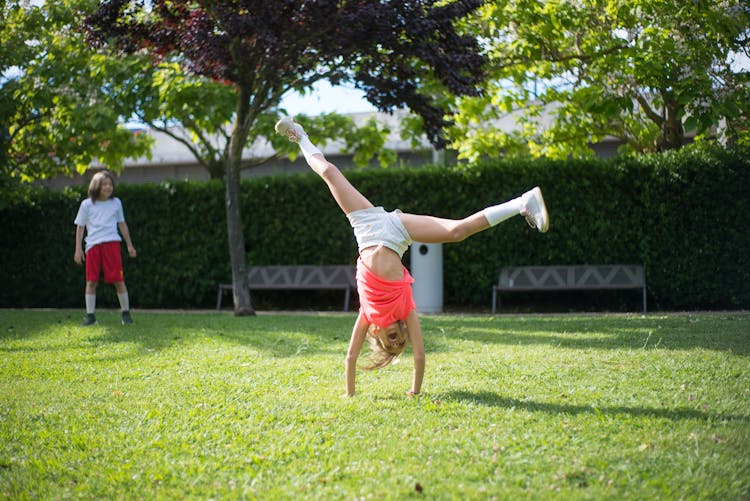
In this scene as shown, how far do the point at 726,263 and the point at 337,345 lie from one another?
7693 millimetres

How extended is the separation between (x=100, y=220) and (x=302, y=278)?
4.95 m

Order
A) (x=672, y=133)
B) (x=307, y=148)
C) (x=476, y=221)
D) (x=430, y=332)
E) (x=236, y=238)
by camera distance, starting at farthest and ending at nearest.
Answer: (x=672, y=133) < (x=236, y=238) < (x=430, y=332) < (x=307, y=148) < (x=476, y=221)

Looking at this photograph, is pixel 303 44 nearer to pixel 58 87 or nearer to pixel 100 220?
pixel 100 220

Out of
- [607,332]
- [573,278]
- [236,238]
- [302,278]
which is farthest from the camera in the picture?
[302,278]

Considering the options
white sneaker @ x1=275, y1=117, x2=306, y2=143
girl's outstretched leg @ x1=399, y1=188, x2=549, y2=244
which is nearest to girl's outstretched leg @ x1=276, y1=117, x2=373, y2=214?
white sneaker @ x1=275, y1=117, x2=306, y2=143

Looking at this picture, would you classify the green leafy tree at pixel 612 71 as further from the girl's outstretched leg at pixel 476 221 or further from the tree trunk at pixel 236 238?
the girl's outstretched leg at pixel 476 221

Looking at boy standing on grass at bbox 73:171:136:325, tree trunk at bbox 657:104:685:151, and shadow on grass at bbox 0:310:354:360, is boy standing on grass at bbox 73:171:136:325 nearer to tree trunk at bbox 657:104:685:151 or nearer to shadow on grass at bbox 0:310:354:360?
shadow on grass at bbox 0:310:354:360

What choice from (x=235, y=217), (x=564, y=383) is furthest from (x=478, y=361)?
(x=235, y=217)

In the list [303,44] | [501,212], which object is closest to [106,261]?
[303,44]

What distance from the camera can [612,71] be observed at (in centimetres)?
1171

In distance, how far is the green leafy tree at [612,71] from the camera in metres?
9.78

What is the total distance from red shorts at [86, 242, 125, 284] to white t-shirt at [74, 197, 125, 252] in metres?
0.08

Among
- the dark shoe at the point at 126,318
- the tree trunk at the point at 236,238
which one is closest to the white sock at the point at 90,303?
the dark shoe at the point at 126,318

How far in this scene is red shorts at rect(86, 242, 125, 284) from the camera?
9891 mm
